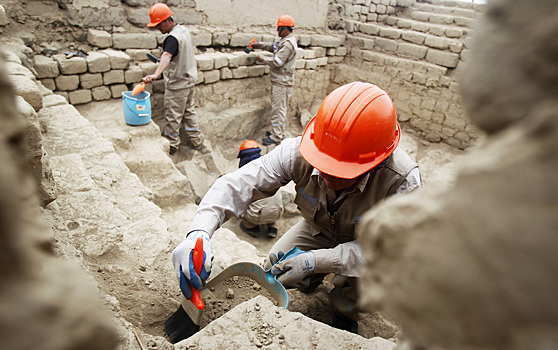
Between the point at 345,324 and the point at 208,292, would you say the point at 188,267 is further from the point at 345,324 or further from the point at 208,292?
the point at 345,324

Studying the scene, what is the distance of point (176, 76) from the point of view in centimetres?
501

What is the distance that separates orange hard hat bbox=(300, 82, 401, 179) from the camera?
1.83 meters

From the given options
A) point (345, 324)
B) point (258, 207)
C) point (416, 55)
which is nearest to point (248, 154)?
point (258, 207)

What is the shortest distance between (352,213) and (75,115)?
123 inches

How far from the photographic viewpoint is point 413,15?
8125 millimetres

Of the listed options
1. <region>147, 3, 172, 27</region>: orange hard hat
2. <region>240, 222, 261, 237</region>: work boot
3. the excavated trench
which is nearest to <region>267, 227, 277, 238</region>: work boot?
<region>240, 222, 261, 237</region>: work boot

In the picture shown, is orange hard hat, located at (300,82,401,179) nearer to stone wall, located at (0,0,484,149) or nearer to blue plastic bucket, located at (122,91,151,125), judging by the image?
blue plastic bucket, located at (122,91,151,125)

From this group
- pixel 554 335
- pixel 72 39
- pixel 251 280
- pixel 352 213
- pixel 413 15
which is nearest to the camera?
pixel 554 335

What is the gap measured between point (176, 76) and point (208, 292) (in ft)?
12.9

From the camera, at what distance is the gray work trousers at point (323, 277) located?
7.72 feet

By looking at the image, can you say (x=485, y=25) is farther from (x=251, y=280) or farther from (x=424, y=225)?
(x=251, y=280)

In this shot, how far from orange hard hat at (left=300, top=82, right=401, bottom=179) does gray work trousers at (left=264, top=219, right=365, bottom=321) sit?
35.6 inches

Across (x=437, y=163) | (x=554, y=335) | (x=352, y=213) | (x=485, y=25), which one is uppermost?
(x=485, y=25)

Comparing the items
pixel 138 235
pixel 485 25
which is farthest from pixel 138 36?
pixel 485 25
